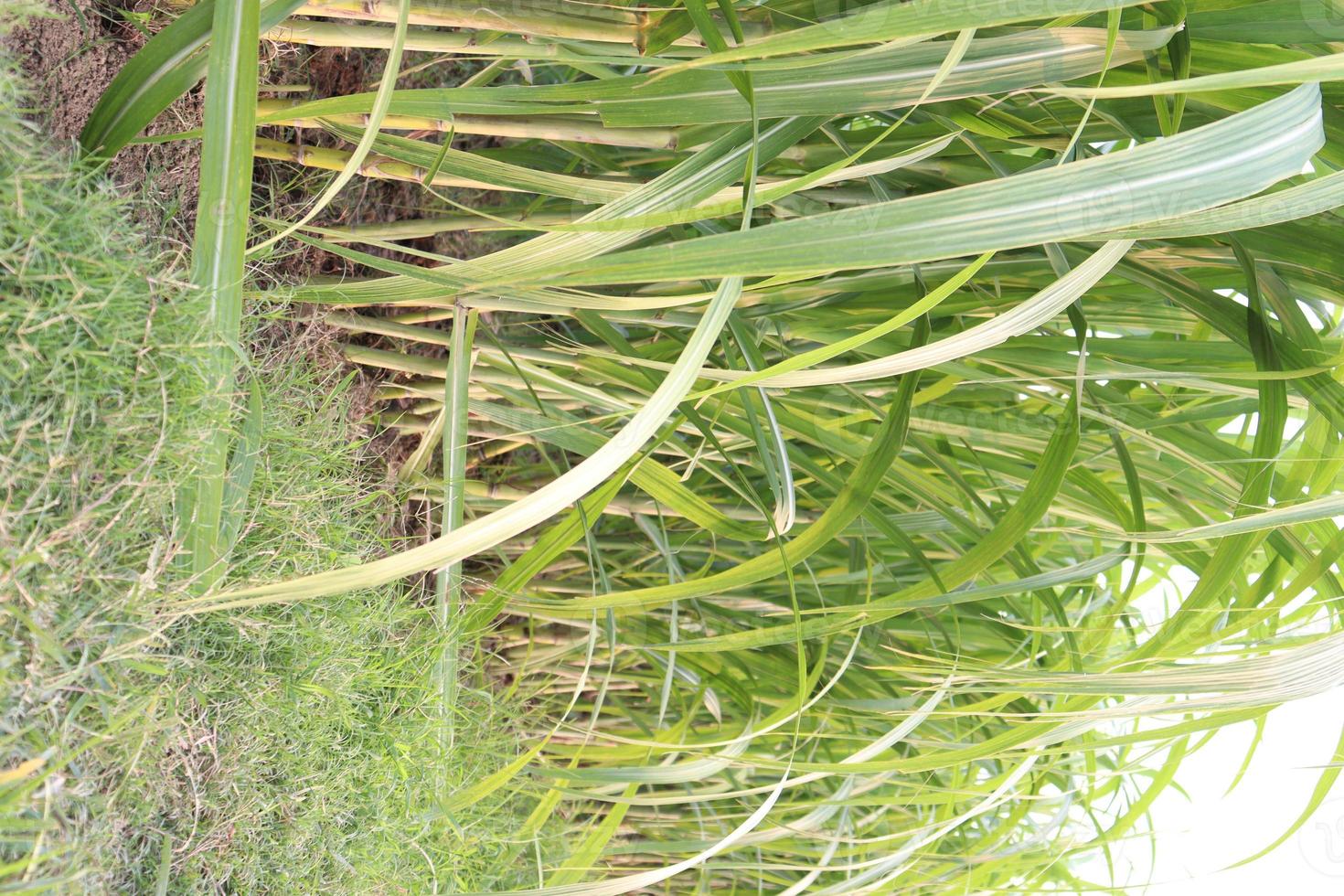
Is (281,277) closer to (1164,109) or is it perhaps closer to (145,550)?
(145,550)

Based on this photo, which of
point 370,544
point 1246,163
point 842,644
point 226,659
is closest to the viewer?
point 1246,163

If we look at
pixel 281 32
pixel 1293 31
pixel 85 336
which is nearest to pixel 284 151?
pixel 281 32

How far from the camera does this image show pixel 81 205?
314 mm

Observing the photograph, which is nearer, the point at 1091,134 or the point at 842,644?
the point at 1091,134

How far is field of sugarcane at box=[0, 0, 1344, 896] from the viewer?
0.29 meters

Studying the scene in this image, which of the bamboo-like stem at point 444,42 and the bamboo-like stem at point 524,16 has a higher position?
the bamboo-like stem at point 524,16

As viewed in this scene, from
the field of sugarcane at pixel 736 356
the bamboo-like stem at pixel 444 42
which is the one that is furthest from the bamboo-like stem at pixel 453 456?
the bamboo-like stem at pixel 444 42

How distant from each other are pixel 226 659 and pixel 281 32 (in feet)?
0.97

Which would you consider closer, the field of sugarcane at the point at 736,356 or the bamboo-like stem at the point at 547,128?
the field of sugarcane at the point at 736,356

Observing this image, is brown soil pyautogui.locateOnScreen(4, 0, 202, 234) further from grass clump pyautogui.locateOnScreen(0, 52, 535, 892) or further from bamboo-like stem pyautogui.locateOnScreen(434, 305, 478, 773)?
bamboo-like stem pyautogui.locateOnScreen(434, 305, 478, 773)

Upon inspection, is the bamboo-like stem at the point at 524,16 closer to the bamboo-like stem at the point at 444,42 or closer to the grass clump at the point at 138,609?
the bamboo-like stem at the point at 444,42

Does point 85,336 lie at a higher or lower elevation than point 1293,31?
lower

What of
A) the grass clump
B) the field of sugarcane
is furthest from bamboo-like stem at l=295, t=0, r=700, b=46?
the grass clump

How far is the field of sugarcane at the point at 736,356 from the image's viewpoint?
29 centimetres
